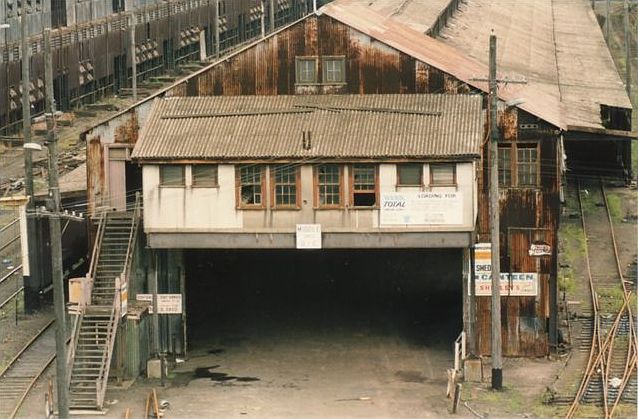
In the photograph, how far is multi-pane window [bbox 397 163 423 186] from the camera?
1711 inches

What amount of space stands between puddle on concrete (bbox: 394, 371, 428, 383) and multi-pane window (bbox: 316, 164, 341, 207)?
5207 millimetres

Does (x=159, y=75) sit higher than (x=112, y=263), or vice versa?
(x=159, y=75)

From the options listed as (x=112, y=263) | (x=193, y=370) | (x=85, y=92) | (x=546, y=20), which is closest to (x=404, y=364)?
(x=193, y=370)

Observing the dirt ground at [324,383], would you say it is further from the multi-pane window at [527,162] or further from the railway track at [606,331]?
the multi-pane window at [527,162]

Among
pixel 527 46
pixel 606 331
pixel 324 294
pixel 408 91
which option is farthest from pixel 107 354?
pixel 527 46

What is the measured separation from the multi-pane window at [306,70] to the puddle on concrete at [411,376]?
359 inches

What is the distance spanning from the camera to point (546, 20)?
308 feet

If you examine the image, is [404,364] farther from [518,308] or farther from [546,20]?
[546,20]

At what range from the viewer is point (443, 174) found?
43.5m

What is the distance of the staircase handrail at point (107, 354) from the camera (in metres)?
40.9

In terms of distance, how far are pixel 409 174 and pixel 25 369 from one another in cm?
1248

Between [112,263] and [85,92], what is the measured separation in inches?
1550

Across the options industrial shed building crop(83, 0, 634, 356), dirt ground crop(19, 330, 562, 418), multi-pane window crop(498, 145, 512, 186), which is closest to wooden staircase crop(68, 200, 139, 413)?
dirt ground crop(19, 330, 562, 418)

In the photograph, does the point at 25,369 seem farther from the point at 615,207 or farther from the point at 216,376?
the point at 615,207
